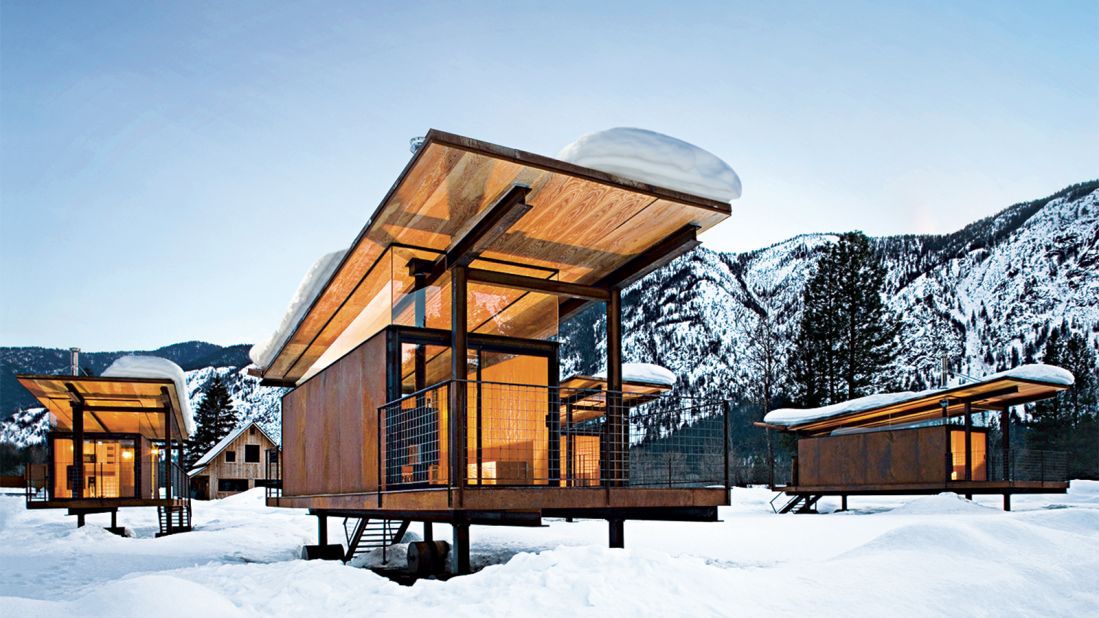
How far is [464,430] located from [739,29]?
46.2ft

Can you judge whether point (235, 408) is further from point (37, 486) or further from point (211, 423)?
point (37, 486)

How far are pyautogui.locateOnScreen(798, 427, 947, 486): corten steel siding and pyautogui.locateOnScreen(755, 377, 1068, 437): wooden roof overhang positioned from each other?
667 mm

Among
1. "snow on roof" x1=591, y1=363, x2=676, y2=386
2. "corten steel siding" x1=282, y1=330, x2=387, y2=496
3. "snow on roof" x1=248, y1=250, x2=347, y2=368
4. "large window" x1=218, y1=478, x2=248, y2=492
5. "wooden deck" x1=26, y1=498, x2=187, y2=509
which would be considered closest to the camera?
"corten steel siding" x1=282, y1=330, x2=387, y2=496

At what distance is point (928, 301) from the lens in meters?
91.2

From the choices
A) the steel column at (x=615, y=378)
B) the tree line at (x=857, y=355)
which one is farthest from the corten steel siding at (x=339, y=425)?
the tree line at (x=857, y=355)

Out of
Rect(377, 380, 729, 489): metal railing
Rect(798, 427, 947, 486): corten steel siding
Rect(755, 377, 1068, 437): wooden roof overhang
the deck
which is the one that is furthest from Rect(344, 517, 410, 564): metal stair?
Rect(755, 377, 1068, 437): wooden roof overhang

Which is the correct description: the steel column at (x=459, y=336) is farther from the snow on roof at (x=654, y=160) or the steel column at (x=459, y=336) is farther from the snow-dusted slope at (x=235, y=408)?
the snow-dusted slope at (x=235, y=408)

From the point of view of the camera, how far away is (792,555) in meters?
10.7

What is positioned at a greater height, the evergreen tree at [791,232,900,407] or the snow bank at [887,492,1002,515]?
the evergreen tree at [791,232,900,407]

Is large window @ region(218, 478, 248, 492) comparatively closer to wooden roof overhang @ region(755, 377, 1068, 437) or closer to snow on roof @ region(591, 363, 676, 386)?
wooden roof overhang @ region(755, 377, 1068, 437)

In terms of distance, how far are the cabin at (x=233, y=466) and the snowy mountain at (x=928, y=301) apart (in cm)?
2729

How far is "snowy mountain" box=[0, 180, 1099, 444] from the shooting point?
3228 inches

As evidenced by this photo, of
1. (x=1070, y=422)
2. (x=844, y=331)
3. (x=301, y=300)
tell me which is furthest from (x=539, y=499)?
(x=1070, y=422)

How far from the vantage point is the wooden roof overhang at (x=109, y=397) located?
16969 mm
